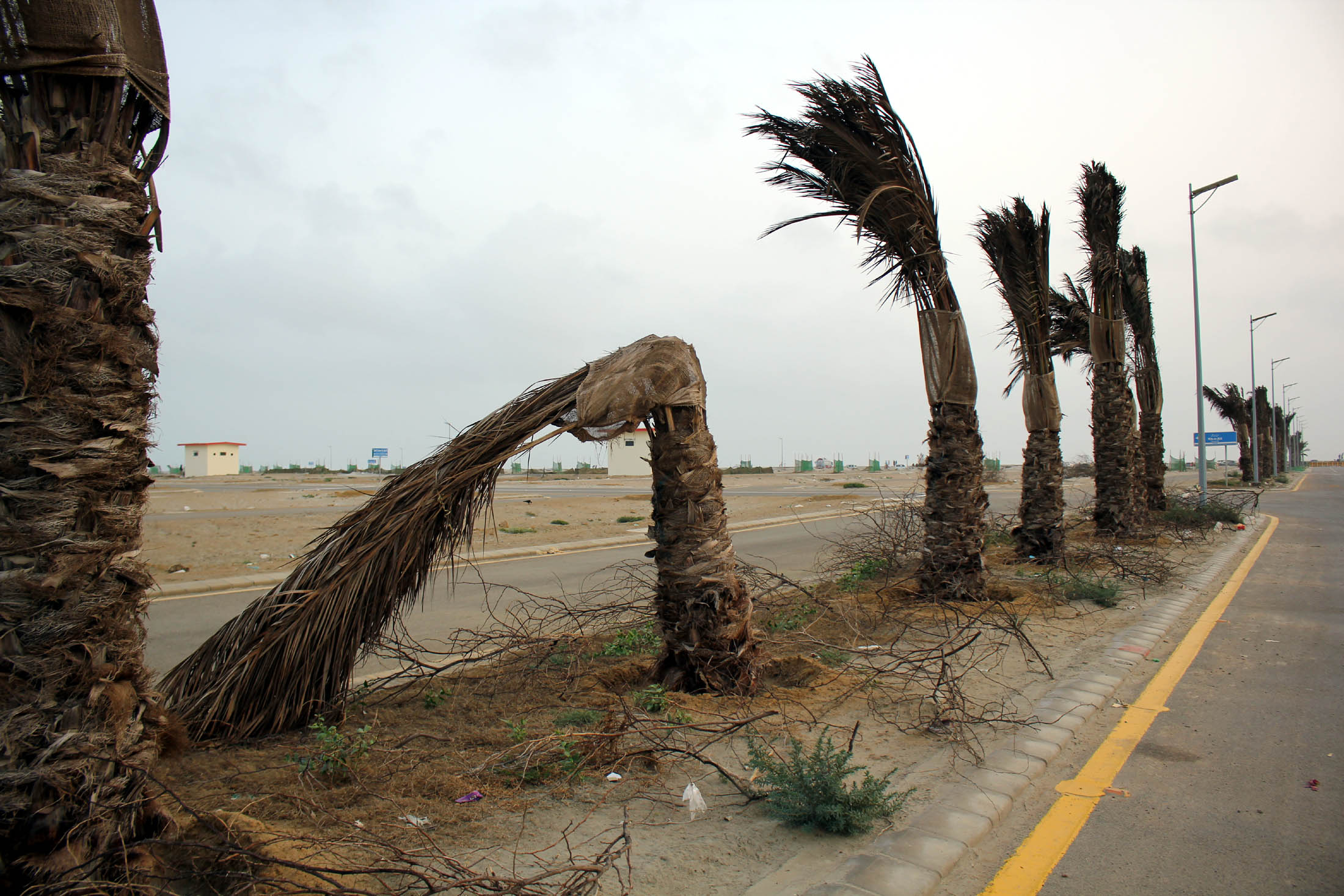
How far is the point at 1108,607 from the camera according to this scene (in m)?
8.27

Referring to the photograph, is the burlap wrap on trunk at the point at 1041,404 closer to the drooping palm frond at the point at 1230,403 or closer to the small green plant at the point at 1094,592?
the small green plant at the point at 1094,592

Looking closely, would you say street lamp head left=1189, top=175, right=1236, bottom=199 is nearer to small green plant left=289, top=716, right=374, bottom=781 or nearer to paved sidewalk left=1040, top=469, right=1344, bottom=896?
paved sidewalk left=1040, top=469, right=1344, bottom=896

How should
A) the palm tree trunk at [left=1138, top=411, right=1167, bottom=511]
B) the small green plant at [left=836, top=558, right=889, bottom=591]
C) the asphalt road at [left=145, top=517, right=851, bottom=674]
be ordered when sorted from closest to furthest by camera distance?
1. the asphalt road at [left=145, top=517, right=851, bottom=674]
2. the small green plant at [left=836, top=558, right=889, bottom=591]
3. the palm tree trunk at [left=1138, top=411, right=1167, bottom=511]

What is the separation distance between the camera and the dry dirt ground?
283 centimetres

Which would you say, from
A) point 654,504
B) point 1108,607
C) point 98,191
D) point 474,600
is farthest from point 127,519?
point 1108,607

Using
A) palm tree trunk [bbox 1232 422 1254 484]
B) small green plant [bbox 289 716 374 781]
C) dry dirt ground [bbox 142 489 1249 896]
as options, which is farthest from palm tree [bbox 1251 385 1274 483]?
small green plant [bbox 289 716 374 781]

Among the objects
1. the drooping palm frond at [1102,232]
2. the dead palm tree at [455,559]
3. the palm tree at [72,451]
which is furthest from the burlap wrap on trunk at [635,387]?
the drooping palm frond at [1102,232]

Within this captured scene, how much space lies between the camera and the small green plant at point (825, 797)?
3.10 m

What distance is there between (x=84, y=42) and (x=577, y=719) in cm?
365

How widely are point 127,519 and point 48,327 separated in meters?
0.63

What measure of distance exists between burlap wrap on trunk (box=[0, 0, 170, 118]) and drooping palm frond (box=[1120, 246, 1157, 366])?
16532mm

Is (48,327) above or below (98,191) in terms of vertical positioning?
below

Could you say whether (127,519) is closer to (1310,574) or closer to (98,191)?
(98,191)

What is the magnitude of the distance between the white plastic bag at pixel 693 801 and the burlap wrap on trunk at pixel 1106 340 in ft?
46.8
